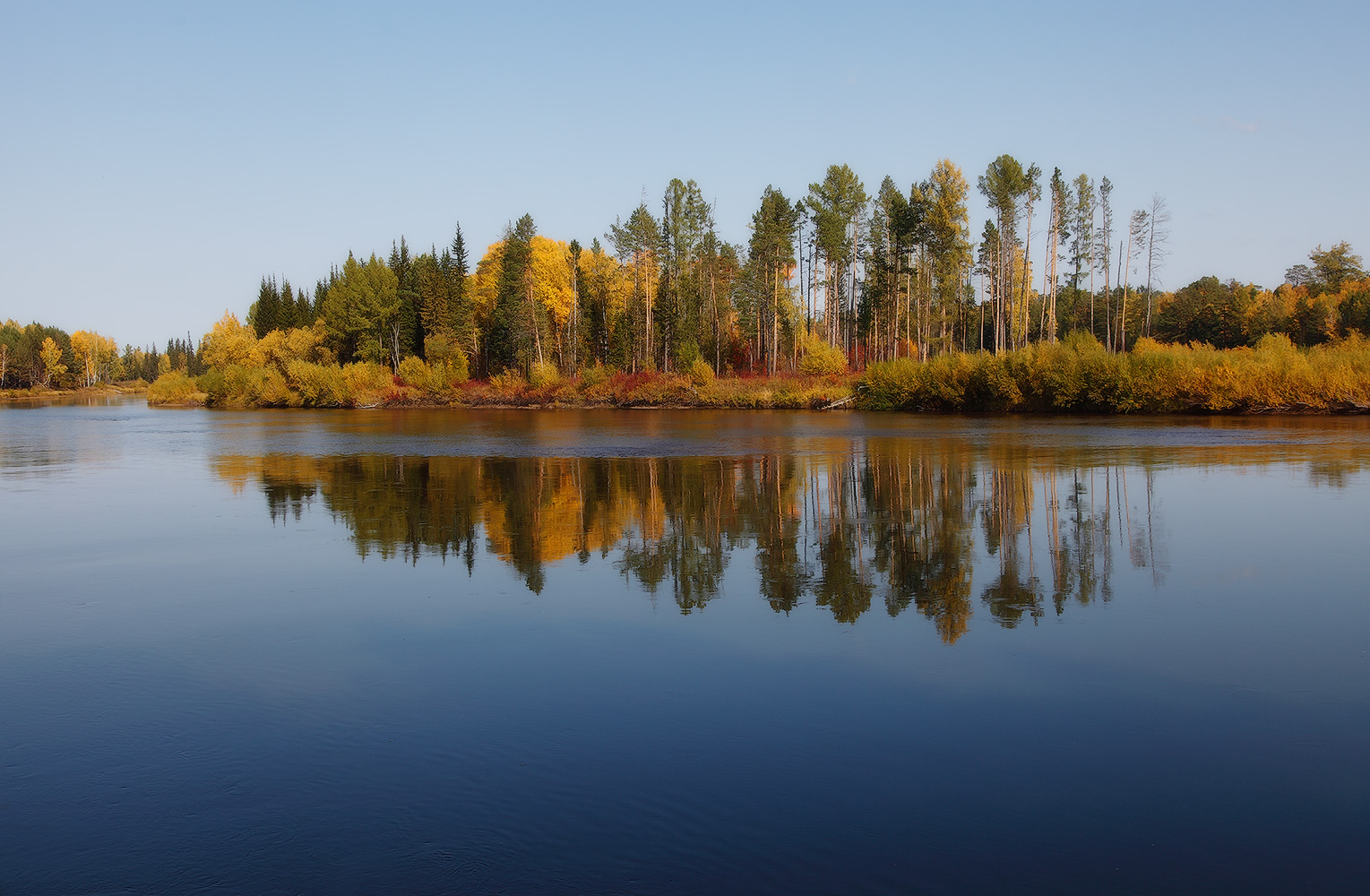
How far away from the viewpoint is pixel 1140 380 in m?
47.2

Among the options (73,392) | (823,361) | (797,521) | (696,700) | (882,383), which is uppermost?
(73,392)

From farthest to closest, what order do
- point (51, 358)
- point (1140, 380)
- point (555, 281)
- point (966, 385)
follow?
point (51, 358), point (555, 281), point (966, 385), point (1140, 380)

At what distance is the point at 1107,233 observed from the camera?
6931 centimetres

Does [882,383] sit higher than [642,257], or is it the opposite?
[642,257]

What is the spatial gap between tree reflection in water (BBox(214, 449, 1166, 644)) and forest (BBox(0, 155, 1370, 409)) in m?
34.8

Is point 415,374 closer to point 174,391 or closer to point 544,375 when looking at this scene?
point 544,375

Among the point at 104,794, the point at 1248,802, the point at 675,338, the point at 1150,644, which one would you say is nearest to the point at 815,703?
the point at 1248,802

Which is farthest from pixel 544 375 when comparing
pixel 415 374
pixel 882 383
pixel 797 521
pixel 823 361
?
pixel 797 521

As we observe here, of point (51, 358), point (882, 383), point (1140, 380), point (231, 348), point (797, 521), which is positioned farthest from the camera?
point (51, 358)

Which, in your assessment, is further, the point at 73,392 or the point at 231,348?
the point at 73,392

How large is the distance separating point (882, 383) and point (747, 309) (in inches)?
1232

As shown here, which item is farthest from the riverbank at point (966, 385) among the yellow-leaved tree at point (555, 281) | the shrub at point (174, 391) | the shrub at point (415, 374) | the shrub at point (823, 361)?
the shrub at point (174, 391)

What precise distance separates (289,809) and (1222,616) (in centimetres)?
829

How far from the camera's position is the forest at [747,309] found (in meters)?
62.8
